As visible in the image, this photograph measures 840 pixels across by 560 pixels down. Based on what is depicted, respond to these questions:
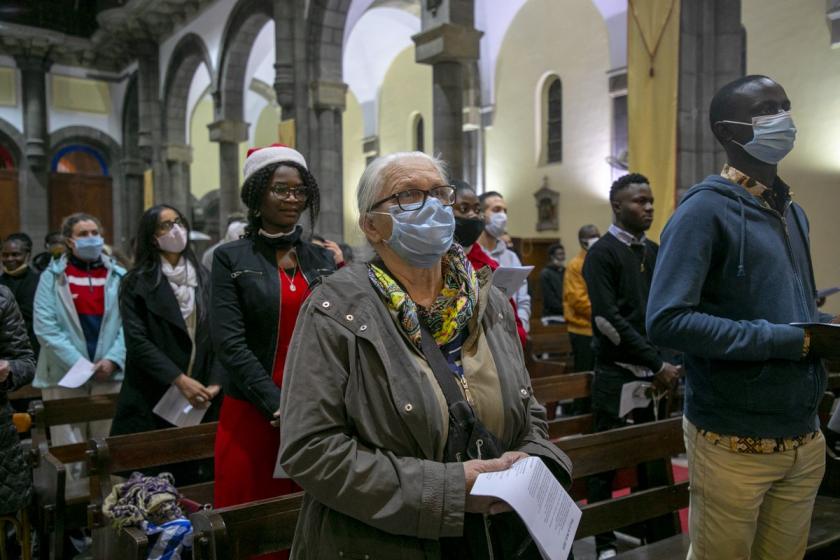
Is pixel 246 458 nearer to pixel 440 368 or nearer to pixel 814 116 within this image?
pixel 440 368

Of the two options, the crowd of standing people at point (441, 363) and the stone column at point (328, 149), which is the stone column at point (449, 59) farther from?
the crowd of standing people at point (441, 363)

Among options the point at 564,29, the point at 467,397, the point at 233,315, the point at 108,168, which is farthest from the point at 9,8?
the point at 467,397

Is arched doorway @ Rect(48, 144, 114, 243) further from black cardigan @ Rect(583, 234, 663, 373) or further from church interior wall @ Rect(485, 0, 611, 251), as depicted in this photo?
black cardigan @ Rect(583, 234, 663, 373)

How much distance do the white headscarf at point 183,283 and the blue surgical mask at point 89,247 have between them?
1.00 metres

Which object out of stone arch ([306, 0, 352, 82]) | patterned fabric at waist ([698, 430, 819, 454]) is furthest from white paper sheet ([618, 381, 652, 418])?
stone arch ([306, 0, 352, 82])

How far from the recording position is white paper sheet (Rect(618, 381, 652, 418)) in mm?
3606

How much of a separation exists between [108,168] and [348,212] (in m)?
7.22

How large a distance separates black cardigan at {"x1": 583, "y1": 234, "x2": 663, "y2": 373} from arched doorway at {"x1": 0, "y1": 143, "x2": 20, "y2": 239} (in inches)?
761

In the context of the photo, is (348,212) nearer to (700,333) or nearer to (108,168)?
(108,168)

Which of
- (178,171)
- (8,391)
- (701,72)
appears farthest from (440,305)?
(178,171)

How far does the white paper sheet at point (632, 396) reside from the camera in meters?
3.61

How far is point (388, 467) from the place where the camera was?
1.47 metres

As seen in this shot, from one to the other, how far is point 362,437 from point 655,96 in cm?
663

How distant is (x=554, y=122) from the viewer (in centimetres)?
1431
